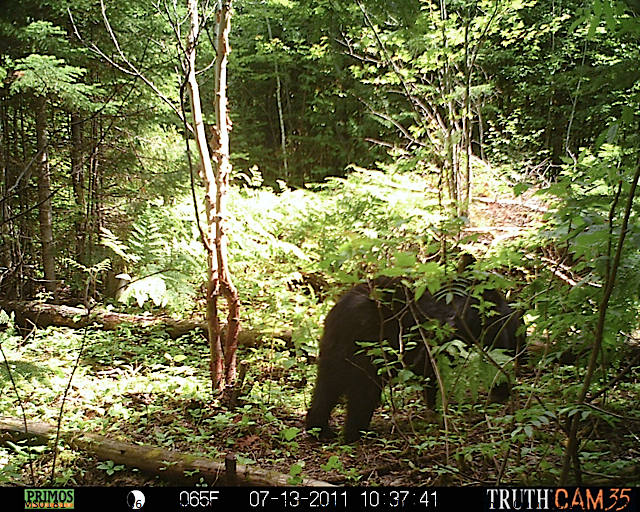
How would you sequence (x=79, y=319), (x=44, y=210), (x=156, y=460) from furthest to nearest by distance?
(x=44, y=210) → (x=79, y=319) → (x=156, y=460)

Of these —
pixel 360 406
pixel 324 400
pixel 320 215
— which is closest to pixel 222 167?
pixel 324 400

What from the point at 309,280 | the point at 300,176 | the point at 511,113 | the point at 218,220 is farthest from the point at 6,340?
the point at 511,113

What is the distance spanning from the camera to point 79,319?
18.0ft

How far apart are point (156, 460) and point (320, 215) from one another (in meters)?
3.49

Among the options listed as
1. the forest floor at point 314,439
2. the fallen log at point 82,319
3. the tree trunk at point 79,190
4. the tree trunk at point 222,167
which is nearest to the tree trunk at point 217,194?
the tree trunk at point 222,167

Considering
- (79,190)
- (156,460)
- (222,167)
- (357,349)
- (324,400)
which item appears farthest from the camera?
(79,190)

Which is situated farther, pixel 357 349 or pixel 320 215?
pixel 320 215

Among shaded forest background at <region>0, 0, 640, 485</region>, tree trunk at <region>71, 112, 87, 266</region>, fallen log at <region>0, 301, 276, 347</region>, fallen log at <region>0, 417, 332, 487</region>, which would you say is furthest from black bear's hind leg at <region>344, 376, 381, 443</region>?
tree trunk at <region>71, 112, 87, 266</region>

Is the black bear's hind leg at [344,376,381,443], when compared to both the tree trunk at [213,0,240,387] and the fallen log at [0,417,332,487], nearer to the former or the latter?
the fallen log at [0,417,332,487]

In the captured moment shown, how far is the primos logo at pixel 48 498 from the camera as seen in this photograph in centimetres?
213

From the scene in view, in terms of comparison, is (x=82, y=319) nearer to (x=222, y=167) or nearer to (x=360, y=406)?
(x=222, y=167)

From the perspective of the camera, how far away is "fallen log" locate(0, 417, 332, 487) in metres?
2.58

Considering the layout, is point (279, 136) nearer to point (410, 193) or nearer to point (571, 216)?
point (410, 193)

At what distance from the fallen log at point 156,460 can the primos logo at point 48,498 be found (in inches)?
22.3
